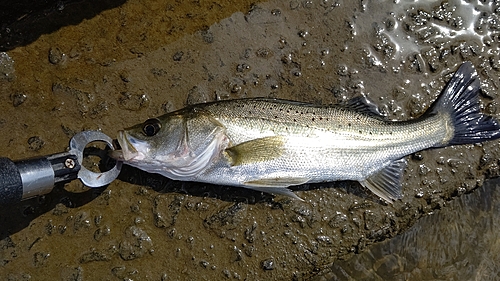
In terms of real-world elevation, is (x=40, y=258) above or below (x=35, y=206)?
below

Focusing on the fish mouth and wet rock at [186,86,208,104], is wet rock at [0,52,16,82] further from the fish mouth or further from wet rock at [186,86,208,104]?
wet rock at [186,86,208,104]

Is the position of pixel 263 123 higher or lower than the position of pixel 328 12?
lower

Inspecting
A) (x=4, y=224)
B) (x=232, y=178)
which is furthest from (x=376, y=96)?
(x=4, y=224)

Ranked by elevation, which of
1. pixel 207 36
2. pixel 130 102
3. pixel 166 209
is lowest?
pixel 166 209

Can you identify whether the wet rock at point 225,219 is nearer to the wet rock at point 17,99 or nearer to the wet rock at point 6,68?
the wet rock at point 17,99

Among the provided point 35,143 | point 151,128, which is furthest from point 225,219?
point 35,143

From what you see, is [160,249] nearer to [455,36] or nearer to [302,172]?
[302,172]

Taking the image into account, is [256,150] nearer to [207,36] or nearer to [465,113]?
[207,36]
